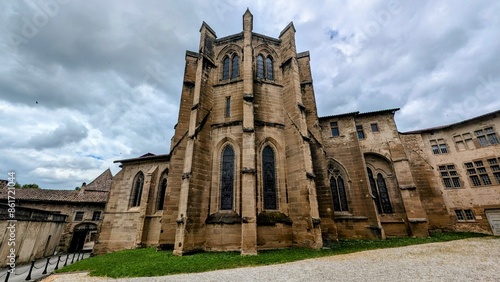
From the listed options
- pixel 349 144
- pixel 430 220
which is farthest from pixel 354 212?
pixel 430 220

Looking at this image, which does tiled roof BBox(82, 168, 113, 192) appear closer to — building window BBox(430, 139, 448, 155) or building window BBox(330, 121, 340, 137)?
building window BBox(330, 121, 340, 137)

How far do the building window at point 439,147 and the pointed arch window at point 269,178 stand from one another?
16.5m

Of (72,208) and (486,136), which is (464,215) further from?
(72,208)

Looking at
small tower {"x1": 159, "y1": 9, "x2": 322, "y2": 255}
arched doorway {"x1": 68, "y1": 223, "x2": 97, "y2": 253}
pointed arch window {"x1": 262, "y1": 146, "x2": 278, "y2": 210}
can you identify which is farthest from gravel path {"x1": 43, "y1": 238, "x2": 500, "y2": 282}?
arched doorway {"x1": 68, "y1": 223, "x2": 97, "y2": 253}

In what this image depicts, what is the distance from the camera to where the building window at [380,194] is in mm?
→ 15430

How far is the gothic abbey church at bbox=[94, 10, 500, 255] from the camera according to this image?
10.7m

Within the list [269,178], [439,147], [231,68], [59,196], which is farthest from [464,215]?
[59,196]

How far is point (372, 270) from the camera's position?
235 inches

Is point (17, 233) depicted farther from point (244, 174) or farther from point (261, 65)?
point (261, 65)

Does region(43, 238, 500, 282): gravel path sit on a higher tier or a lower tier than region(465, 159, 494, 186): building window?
lower

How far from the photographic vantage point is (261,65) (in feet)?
49.9

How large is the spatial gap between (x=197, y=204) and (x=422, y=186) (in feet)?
58.3

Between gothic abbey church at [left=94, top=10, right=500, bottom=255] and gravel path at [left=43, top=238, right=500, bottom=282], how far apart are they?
305 centimetres

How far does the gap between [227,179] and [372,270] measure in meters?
7.99
